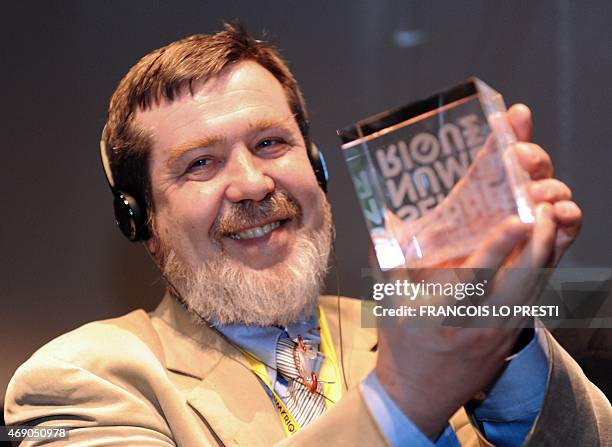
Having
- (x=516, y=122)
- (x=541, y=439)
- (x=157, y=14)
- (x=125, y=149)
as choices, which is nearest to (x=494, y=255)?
(x=516, y=122)

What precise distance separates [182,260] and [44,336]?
382 mm

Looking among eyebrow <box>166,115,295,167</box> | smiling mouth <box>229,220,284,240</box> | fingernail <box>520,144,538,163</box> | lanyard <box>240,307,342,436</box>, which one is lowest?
lanyard <box>240,307,342,436</box>

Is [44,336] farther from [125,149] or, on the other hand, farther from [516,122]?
[516,122]

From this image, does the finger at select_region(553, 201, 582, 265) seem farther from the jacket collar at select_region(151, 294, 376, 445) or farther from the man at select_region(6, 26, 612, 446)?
the jacket collar at select_region(151, 294, 376, 445)

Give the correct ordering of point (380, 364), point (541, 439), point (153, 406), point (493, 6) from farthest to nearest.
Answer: point (493, 6) < point (153, 406) < point (541, 439) < point (380, 364)

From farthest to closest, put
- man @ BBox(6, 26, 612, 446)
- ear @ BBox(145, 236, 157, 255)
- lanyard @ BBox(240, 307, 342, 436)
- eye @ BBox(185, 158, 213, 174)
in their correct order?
ear @ BBox(145, 236, 157, 255) → eye @ BBox(185, 158, 213, 174) → lanyard @ BBox(240, 307, 342, 436) → man @ BBox(6, 26, 612, 446)

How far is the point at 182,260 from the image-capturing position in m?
1.46

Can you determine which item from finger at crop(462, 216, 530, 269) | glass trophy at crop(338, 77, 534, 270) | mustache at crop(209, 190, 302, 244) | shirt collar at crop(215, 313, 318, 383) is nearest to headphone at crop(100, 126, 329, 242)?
mustache at crop(209, 190, 302, 244)

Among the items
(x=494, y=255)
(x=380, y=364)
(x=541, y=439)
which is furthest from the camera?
(x=541, y=439)

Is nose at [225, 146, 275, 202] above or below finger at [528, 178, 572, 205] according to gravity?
below

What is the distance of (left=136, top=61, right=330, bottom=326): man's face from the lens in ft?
4.50

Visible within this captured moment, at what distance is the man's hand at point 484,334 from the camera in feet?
2.62

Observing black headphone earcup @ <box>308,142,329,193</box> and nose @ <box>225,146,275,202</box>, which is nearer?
nose @ <box>225,146,275,202</box>

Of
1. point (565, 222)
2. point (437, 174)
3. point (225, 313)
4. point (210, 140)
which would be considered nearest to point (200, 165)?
point (210, 140)
